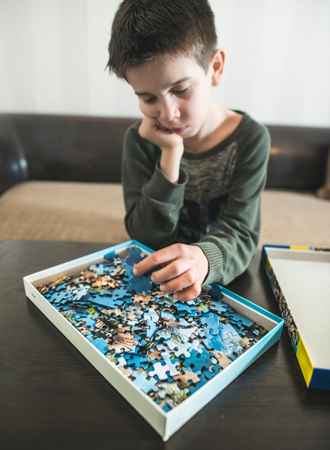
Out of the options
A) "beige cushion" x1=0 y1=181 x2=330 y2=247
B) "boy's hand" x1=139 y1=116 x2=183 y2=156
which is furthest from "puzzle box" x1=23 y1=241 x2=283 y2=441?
"beige cushion" x1=0 y1=181 x2=330 y2=247

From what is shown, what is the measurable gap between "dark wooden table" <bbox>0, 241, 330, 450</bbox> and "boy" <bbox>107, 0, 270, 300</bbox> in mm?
169

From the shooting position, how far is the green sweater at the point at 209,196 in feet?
2.45

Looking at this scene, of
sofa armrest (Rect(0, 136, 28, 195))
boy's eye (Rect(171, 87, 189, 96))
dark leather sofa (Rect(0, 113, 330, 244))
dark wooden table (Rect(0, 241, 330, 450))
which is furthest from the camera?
dark leather sofa (Rect(0, 113, 330, 244))

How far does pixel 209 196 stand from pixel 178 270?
0.45 m

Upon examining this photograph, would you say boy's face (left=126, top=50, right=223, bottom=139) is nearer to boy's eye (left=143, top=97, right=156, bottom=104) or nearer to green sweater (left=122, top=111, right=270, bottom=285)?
boy's eye (left=143, top=97, right=156, bottom=104)

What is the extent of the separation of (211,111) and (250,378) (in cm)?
71

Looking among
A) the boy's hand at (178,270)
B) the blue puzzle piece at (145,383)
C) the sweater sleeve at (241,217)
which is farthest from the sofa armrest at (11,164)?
the blue puzzle piece at (145,383)

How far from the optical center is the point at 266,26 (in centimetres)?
196

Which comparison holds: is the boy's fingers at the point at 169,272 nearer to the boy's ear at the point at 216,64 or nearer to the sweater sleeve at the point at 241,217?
the sweater sleeve at the point at 241,217

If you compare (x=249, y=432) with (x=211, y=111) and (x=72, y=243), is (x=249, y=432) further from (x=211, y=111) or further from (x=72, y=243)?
(x=211, y=111)

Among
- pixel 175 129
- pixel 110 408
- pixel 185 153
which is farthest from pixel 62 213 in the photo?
pixel 110 408

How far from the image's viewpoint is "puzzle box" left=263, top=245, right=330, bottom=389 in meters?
0.46

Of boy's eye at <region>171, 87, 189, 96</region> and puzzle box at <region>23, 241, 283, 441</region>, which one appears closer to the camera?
puzzle box at <region>23, 241, 283, 441</region>

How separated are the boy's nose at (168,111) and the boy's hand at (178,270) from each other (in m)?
0.29
